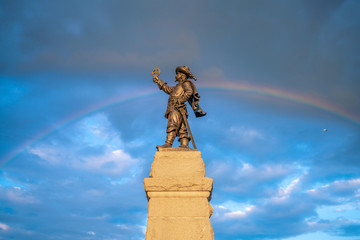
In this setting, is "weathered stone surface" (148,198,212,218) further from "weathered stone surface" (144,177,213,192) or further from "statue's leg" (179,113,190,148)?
"statue's leg" (179,113,190,148)

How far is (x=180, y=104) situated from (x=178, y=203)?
3.60 m

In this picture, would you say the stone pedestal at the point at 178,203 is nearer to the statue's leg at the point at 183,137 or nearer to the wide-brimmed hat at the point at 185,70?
the statue's leg at the point at 183,137

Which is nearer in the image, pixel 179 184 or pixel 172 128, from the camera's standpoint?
pixel 179 184

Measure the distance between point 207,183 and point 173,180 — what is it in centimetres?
94

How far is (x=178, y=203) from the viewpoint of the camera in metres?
9.02

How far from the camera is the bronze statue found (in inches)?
429

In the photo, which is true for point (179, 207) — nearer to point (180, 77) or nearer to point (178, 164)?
point (178, 164)

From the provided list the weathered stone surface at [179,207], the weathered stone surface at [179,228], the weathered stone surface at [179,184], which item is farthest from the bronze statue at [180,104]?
the weathered stone surface at [179,228]

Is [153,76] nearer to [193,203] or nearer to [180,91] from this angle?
[180,91]

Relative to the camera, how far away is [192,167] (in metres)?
9.71

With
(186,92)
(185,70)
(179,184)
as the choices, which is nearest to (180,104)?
(186,92)

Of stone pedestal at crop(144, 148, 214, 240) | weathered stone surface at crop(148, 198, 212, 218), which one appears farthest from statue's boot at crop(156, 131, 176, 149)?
weathered stone surface at crop(148, 198, 212, 218)

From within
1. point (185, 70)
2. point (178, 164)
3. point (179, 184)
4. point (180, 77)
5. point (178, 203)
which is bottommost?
point (178, 203)

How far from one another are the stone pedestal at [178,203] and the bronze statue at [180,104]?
1.27m
